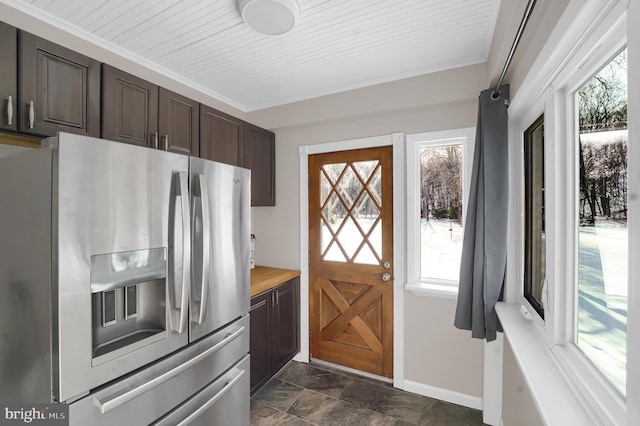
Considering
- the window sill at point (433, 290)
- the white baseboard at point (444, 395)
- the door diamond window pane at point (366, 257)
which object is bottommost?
the white baseboard at point (444, 395)

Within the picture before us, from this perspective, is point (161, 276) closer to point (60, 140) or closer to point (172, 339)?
point (172, 339)

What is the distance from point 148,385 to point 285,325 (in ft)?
4.76

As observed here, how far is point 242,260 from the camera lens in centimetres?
178

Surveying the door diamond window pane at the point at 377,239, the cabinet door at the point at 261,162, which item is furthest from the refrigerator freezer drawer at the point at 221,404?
the cabinet door at the point at 261,162

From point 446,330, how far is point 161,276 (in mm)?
2031

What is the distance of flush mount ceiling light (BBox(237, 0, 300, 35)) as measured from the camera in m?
1.41

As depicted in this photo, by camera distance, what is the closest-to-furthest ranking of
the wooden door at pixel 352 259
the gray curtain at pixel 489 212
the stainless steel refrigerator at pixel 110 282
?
1. the stainless steel refrigerator at pixel 110 282
2. the gray curtain at pixel 489 212
3. the wooden door at pixel 352 259

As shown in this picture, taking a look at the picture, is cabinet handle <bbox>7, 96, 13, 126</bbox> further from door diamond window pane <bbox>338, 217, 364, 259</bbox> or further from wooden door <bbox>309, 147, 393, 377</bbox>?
door diamond window pane <bbox>338, 217, 364, 259</bbox>

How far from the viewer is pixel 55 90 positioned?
53.7 inches

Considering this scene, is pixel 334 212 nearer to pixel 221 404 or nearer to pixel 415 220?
pixel 415 220

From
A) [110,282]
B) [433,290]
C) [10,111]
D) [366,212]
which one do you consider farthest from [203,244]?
[433,290]

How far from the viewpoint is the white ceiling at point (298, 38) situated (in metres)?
1.50

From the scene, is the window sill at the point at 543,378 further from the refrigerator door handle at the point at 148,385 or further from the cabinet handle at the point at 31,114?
the cabinet handle at the point at 31,114

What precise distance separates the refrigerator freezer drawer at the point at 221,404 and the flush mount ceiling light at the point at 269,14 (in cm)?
197
